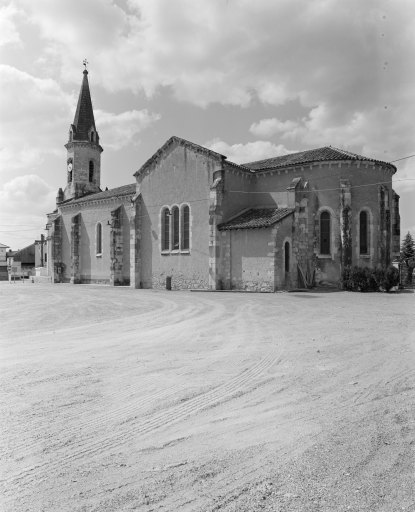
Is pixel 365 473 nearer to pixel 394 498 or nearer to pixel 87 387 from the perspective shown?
pixel 394 498

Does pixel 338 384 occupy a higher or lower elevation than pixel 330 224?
lower

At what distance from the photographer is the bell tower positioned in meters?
47.0

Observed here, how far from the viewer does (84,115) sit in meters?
47.4

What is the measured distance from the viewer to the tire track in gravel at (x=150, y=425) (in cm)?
359

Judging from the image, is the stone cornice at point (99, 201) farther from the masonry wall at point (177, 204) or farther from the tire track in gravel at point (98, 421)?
the tire track in gravel at point (98, 421)

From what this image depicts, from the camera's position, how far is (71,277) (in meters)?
41.4

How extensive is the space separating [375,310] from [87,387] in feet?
40.9

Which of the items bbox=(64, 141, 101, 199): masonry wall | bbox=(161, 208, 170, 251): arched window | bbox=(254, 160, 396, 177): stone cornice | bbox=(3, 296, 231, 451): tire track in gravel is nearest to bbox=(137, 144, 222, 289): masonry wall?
bbox=(161, 208, 170, 251): arched window

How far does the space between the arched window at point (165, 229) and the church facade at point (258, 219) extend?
0.08m

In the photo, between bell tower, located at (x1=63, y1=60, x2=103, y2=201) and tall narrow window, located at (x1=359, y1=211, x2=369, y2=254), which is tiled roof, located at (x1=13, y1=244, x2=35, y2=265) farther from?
tall narrow window, located at (x1=359, y1=211, x2=369, y2=254)

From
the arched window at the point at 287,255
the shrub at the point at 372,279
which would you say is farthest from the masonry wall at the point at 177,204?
the shrub at the point at 372,279

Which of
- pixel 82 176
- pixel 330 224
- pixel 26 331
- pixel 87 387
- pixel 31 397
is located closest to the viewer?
pixel 31 397

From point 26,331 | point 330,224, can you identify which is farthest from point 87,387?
point 330,224

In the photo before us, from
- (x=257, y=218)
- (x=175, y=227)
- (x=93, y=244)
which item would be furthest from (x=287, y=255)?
(x=93, y=244)
